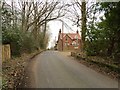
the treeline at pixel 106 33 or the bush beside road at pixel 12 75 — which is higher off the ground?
the treeline at pixel 106 33

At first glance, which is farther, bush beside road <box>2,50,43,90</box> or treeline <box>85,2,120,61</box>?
treeline <box>85,2,120,61</box>

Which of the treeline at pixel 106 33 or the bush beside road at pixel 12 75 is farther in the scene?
the treeline at pixel 106 33

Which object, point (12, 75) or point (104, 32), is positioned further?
point (104, 32)

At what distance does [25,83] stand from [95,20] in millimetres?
13927

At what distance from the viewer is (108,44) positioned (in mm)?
21391

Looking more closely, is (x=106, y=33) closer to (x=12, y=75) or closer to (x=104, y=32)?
(x=104, y=32)

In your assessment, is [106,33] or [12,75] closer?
[12,75]

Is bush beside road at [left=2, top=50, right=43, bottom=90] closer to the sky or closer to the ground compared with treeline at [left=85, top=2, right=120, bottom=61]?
closer to the ground

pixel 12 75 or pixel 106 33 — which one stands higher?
pixel 106 33

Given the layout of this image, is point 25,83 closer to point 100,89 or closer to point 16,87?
point 16,87

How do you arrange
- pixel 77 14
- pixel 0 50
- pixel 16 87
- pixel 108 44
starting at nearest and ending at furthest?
pixel 16 87, pixel 0 50, pixel 108 44, pixel 77 14

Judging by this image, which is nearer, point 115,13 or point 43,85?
point 43,85

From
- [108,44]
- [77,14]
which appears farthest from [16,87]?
[77,14]

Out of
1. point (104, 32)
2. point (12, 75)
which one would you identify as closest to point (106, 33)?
point (104, 32)
